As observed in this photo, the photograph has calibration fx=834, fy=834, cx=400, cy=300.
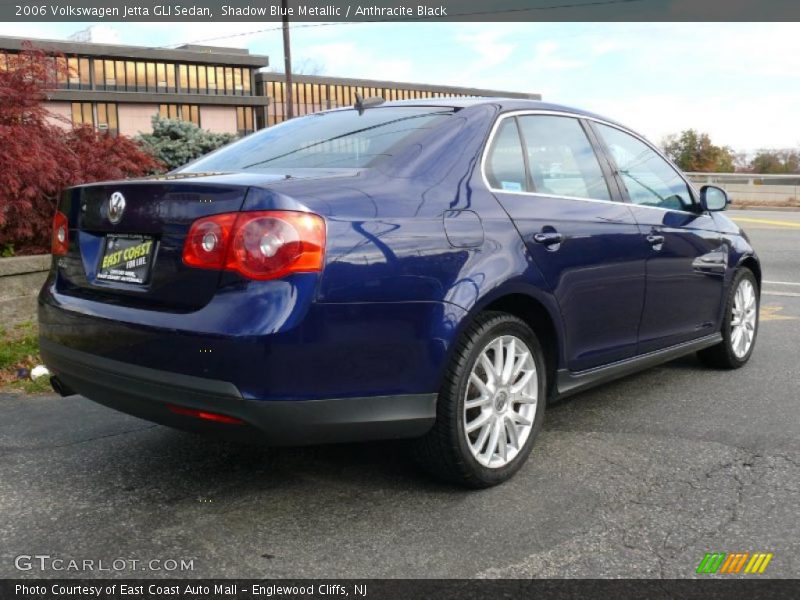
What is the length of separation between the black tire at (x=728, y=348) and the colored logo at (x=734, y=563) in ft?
9.07

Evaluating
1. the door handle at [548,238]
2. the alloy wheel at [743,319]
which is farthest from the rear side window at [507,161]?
the alloy wheel at [743,319]

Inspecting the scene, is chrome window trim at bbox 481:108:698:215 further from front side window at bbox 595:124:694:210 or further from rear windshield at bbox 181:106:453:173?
rear windshield at bbox 181:106:453:173

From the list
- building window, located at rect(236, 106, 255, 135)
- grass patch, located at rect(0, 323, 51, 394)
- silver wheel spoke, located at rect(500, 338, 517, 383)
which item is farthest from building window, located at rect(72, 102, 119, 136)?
silver wheel spoke, located at rect(500, 338, 517, 383)

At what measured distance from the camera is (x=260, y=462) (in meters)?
3.77

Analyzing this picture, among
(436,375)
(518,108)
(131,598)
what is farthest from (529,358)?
(131,598)

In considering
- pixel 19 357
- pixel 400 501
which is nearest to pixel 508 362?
pixel 400 501

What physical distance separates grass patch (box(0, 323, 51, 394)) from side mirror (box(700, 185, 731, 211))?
13.9ft

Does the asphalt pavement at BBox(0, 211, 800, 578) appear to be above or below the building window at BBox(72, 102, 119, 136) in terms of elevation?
below

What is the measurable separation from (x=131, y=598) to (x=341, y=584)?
0.65m

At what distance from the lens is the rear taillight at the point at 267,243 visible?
9.18 ft

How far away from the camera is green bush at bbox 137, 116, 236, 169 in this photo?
16031 mm

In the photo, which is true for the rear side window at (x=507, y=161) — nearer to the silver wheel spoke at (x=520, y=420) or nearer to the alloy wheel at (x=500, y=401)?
the alloy wheel at (x=500, y=401)

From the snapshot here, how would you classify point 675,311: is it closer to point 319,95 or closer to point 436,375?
point 436,375

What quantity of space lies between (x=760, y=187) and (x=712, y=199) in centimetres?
3187
